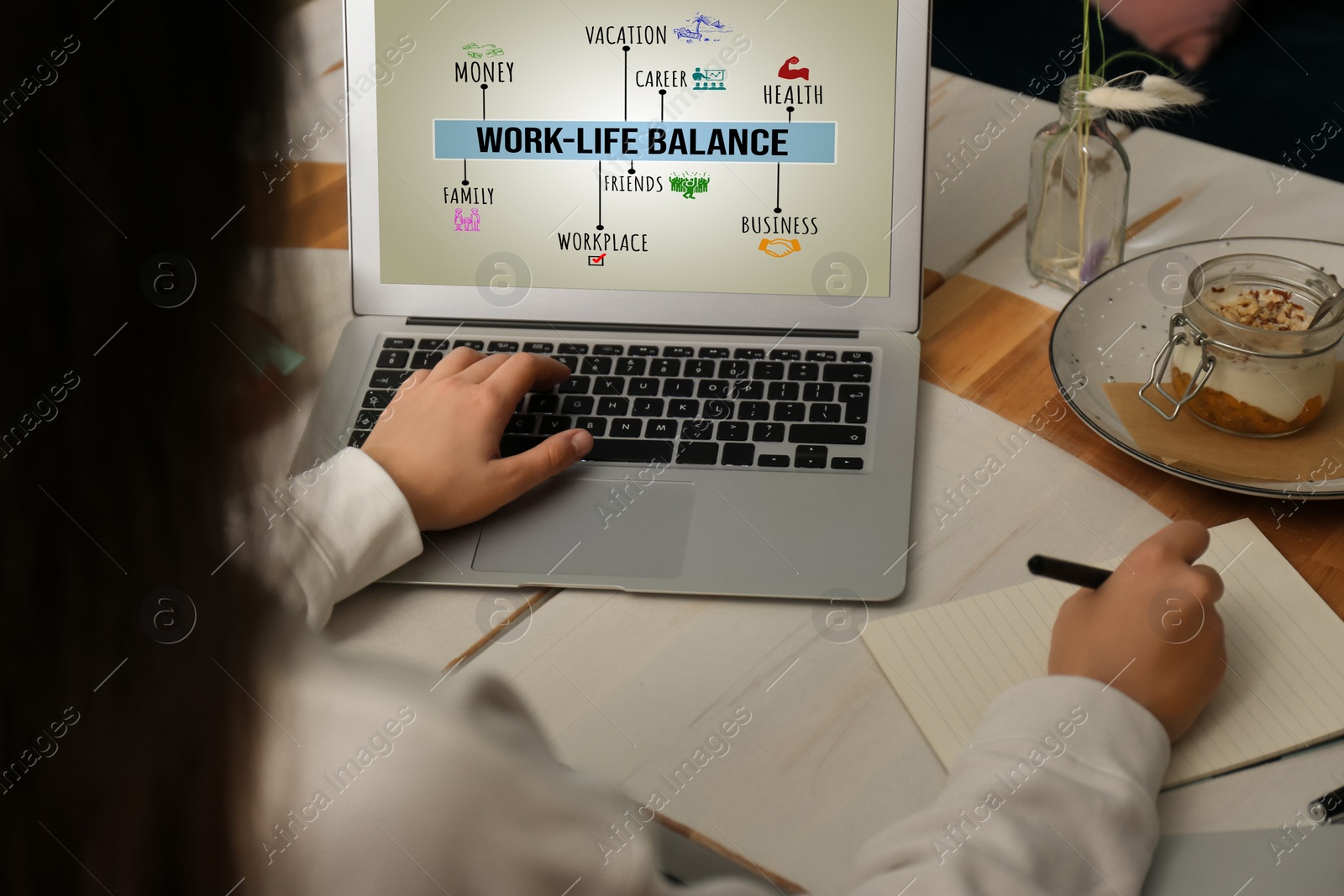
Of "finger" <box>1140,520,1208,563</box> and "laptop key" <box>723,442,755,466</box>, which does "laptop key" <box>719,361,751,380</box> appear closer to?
"laptop key" <box>723,442,755,466</box>

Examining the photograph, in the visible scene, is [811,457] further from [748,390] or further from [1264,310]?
[1264,310]

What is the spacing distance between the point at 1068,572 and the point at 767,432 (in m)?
0.26

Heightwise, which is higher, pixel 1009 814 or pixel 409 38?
pixel 409 38

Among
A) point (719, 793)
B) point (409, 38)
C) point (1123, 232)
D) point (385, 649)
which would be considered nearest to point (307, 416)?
point (385, 649)

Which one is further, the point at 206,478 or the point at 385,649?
the point at 385,649

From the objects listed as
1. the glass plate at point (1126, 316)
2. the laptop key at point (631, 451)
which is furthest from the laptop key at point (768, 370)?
the glass plate at point (1126, 316)

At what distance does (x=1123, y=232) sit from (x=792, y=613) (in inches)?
20.6

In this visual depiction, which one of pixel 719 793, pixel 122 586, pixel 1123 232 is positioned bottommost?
pixel 719 793

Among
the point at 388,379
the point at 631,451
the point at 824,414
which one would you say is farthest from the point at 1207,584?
the point at 388,379

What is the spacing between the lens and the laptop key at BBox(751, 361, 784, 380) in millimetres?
891

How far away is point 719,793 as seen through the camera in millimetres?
611

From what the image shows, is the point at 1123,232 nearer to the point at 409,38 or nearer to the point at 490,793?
the point at 409,38

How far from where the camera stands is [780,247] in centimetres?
94

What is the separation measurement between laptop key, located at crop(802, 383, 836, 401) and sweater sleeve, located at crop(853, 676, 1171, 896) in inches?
12.6
